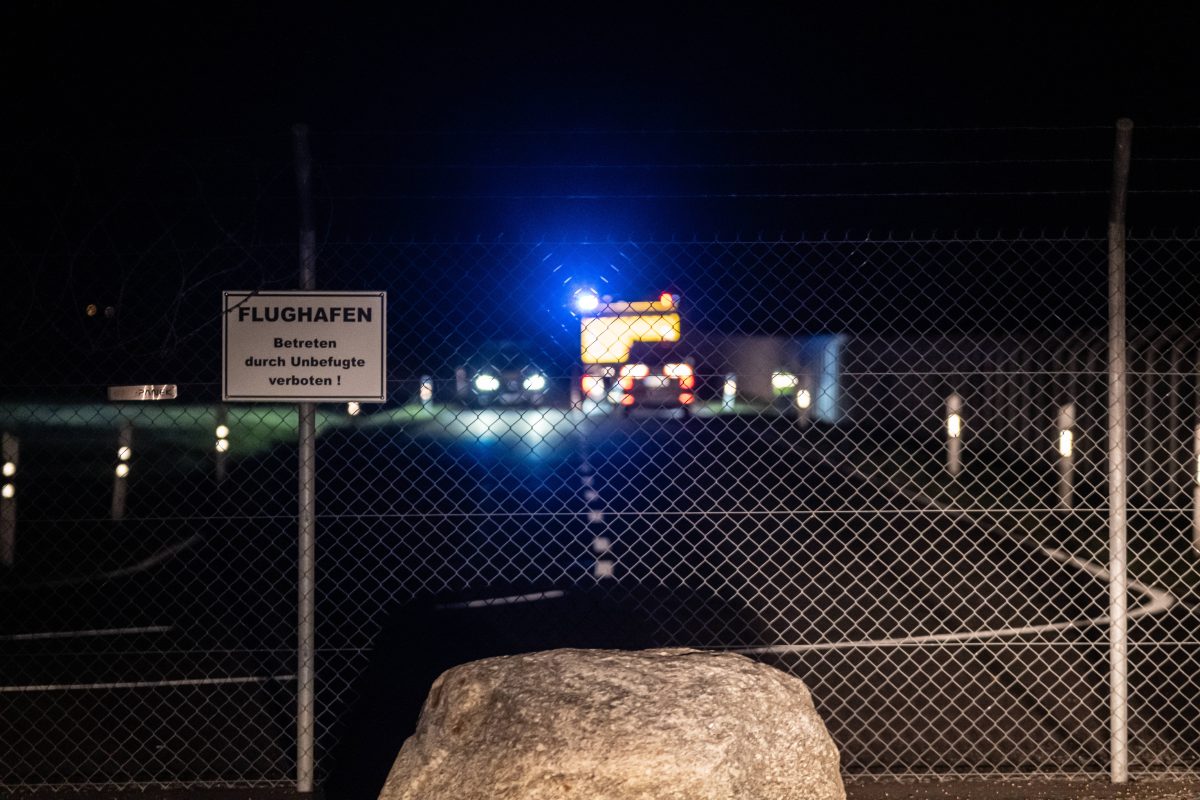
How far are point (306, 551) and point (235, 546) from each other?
824 cm

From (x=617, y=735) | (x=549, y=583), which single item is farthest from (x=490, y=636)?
(x=617, y=735)

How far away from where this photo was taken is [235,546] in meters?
12.4

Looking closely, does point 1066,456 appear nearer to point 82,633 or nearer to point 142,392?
point 142,392

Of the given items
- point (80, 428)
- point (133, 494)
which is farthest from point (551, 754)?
point (80, 428)

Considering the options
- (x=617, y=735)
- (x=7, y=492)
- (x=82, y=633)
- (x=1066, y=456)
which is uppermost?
(x=1066, y=456)

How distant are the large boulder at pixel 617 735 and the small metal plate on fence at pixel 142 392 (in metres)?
1.88

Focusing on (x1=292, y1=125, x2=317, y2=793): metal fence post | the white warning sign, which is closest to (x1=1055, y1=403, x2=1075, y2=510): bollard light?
the white warning sign

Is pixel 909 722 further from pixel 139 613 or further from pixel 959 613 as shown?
pixel 139 613

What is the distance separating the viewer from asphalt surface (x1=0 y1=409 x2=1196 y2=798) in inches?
224

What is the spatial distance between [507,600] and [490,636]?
4.41 ft

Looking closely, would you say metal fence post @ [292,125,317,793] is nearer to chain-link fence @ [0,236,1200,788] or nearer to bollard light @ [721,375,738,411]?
chain-link fence @ [0,236,1200,788]

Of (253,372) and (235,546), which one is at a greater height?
(253,372)

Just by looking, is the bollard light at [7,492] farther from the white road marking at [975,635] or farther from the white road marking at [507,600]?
the white road marking at [975,635]

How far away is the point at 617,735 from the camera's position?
3.36m
